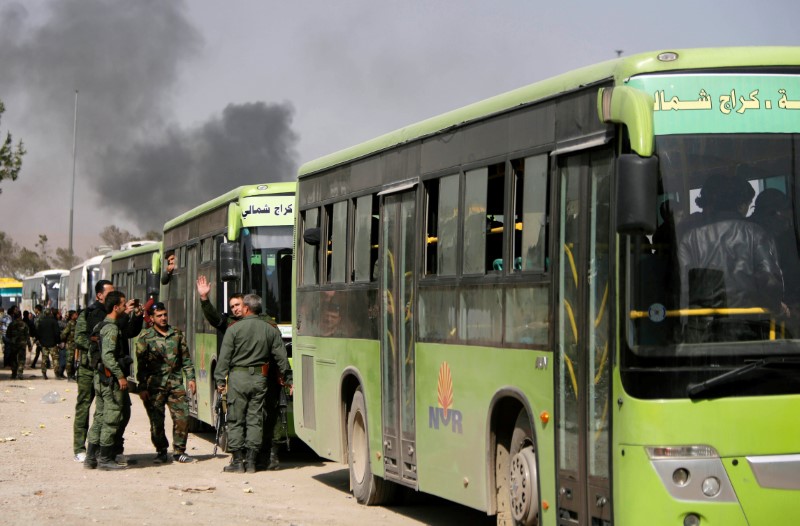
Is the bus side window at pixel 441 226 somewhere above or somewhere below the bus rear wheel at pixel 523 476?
above

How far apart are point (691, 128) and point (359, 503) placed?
673 cm

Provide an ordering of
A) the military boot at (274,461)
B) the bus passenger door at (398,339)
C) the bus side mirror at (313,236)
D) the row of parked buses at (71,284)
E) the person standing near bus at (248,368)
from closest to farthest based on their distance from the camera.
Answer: the bus passenger door at (398,339) → the bus side mirror at (313,236) → the person standing near bus at (248,368) → the military boot at (274,461) → the row of parked buses at (71,284)

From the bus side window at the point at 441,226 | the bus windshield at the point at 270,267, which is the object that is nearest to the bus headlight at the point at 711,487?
the bus side window at the point at 441,226

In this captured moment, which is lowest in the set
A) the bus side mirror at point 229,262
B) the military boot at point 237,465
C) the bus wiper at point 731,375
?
the military boot at point 237,465

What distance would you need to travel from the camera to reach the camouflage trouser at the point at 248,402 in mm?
15734

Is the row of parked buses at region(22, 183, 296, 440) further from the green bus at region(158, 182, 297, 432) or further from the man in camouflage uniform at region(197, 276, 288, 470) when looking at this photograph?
the man in camouflage uniform at region(197, 276, 288, 470)

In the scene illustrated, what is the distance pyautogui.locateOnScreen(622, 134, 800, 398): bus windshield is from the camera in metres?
7.61

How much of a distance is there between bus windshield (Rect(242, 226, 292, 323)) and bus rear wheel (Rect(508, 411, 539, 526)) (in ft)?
29.0

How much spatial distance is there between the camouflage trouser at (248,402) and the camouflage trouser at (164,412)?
1.57 meters

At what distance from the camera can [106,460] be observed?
16.3m

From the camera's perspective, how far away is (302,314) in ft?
50.5

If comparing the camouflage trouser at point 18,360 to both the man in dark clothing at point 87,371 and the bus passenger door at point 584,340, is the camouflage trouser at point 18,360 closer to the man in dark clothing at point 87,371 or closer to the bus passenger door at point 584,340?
the man in dark clothing at point 87,371

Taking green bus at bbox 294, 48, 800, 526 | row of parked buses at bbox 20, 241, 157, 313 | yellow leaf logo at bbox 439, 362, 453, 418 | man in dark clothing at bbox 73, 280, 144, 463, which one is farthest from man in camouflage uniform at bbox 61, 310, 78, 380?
yellow leaf logo at bbox 439, 362, 453, 418

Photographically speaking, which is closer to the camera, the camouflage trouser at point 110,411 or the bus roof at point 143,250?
the camouflage trouser at point 110,411
